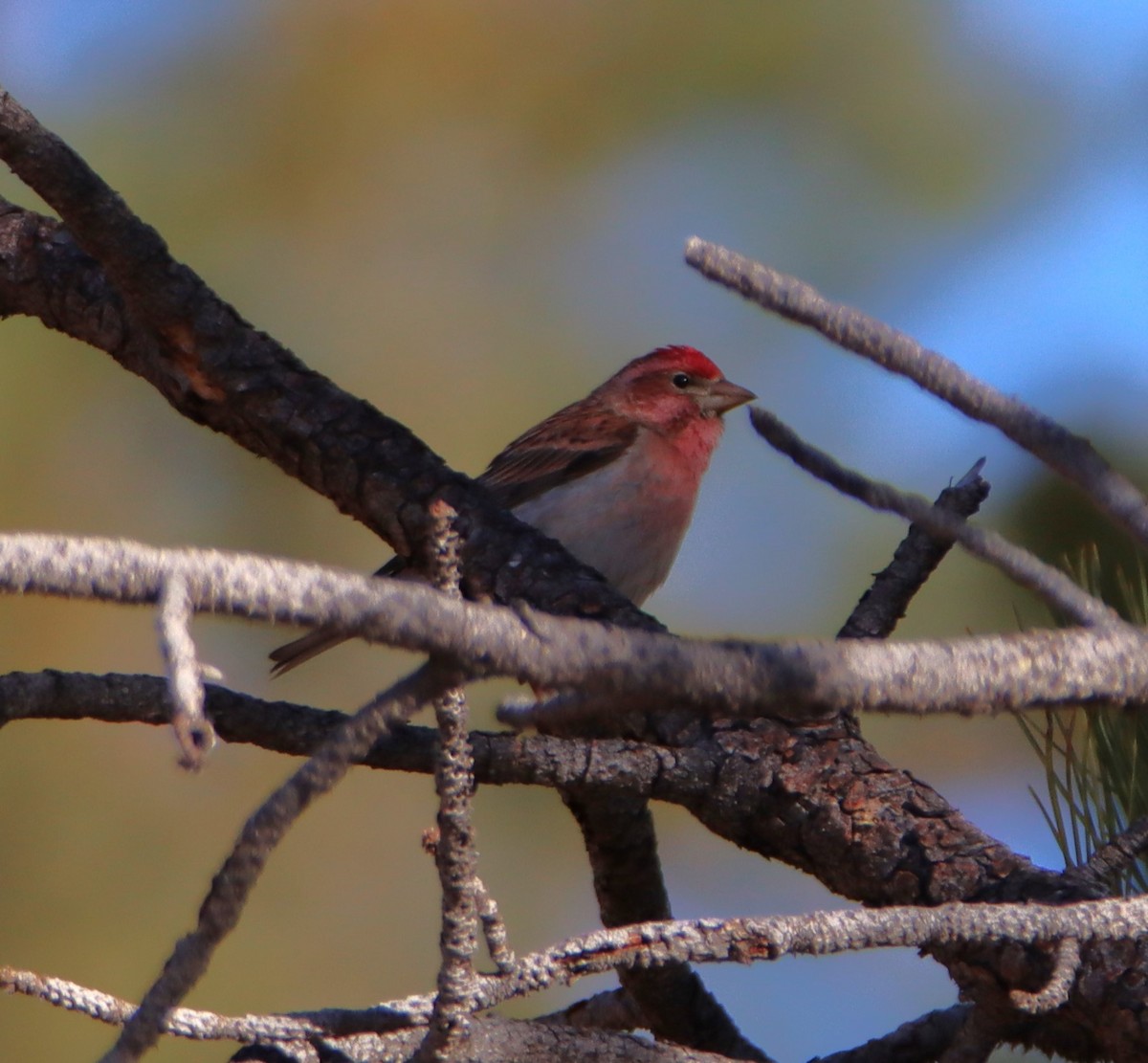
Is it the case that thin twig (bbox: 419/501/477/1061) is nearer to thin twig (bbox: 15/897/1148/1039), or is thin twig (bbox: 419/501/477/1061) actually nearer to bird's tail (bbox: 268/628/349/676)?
thin twig (bbox: 15/897/1148/1039)

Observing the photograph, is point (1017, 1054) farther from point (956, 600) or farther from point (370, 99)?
point (370, 99)

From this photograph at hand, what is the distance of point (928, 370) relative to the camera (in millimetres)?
1136

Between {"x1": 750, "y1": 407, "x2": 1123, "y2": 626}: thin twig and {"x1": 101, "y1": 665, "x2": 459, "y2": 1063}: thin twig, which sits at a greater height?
{"x1": 750, "y1": 407, "x2": 1123, "y2": 626}: thin twig

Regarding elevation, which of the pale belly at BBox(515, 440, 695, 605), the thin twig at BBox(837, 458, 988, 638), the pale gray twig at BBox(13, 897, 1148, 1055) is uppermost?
the pale belly at BBox(515, 440, 695, 605)

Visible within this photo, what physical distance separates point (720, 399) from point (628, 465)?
618mm

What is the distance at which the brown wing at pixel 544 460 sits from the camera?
572cm

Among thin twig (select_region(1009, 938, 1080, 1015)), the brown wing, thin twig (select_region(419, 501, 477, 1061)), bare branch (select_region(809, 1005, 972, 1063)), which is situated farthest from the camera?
the brown wing

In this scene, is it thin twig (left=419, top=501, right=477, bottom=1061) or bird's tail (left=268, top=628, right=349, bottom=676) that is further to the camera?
bird's tail (left=268, top=628, right=349, bottom=676)

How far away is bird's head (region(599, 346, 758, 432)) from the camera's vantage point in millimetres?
6039

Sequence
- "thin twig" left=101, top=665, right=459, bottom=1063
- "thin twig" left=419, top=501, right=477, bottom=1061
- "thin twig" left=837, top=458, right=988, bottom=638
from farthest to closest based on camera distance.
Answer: "thin twig" left=837, top=458, right=988, bottom=638
"thin twig" left=419, top=501, right=477, bottom=1061
"thin twig" left=101, top=665, right=459, bottom=1063

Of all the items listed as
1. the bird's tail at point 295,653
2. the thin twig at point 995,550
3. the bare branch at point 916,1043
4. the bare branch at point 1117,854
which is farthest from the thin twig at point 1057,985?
the bird's tail at point 295,653

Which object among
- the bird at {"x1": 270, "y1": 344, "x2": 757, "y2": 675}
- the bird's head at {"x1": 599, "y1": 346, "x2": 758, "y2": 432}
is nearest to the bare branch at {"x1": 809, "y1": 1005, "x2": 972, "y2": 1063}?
the bird at {"x1": 270, "y1": 344, "x2": 757, "y2": 675}

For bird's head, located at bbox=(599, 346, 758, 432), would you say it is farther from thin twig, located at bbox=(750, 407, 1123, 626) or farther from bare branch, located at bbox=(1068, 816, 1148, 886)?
thin twig, located at bbox=(750, 407, 1123, 626)

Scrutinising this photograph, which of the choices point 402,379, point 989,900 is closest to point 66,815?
point 402,379
